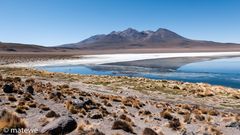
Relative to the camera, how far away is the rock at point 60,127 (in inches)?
377

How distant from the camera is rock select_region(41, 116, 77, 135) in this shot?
9.58m

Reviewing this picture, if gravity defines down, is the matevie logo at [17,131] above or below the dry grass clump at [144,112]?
above

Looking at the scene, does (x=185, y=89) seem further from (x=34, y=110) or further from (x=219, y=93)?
(x=34, y=110)

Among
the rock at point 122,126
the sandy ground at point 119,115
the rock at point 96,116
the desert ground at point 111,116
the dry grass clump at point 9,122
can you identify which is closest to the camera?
the dry grass clump at point 9,122

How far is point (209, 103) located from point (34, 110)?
1282cm

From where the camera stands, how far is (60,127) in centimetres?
991

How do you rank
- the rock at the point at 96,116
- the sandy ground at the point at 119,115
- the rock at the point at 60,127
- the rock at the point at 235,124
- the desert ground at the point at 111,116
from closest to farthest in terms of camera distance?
the rock at the point at 60,127 → the desert ground at the point at 111,116 → the sandy ground at the point at 119,115 → the rock at the point at 96,116 → the rock at the point at 235,124

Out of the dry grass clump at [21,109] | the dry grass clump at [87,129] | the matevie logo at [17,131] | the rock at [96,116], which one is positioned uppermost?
the matevie logo at [17,131]

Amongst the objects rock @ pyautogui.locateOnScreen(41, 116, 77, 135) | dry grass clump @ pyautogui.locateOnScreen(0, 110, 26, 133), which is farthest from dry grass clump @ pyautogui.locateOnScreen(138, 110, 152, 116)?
dry grass clump @ pyautogui.locateOnScreen(0, 110, 26, 133)

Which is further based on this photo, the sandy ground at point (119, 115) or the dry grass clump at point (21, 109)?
the dry grass clump at point (21, 109)

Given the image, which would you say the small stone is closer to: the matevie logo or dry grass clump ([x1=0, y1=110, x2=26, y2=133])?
the matevie logo

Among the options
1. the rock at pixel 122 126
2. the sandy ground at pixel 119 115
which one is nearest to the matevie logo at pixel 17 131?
the sandy ground at pixel 119 115

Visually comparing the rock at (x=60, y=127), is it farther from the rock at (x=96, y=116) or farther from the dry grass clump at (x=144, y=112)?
the dry grass clump at (x=144, y=112)

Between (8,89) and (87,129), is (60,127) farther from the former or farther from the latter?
(8,89)
